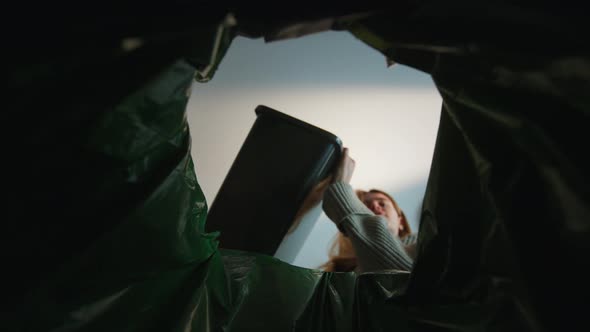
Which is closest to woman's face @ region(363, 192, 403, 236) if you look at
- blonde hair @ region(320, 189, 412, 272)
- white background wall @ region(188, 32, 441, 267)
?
blonde hair @ region(320, 189, 412, 272)

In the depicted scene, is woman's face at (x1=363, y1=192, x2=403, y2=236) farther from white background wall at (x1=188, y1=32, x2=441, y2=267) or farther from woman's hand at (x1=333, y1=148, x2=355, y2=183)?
woman's hand at (x1=333, y1=148, x2=355, y2=183)

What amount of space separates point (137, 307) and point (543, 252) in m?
0.35

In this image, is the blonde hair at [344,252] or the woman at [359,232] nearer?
the woman at [359,232]

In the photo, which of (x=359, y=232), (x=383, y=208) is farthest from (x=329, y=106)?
(x=359, y=232)

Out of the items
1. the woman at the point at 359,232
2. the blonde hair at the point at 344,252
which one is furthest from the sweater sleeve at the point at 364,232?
the blonde hair at the point at 344,252

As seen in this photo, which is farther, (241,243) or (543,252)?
(241,243)

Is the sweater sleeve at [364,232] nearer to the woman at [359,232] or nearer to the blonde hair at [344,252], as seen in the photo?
the woman at [359,232]

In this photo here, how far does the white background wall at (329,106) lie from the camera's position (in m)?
1.12

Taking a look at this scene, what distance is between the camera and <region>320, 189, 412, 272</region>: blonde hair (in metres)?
1.09

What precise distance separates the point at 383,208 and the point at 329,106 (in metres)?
0.39

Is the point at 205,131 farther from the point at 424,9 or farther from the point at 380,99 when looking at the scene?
the point at 424,9

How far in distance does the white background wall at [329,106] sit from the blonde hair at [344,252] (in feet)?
0.33

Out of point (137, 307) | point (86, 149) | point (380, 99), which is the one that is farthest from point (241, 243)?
point (380, 99)

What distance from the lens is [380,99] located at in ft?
4.16
